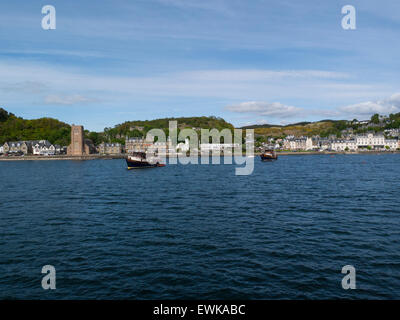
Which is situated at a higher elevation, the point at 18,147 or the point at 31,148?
the point at 18,147

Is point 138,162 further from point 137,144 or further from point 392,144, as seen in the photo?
point 392,144

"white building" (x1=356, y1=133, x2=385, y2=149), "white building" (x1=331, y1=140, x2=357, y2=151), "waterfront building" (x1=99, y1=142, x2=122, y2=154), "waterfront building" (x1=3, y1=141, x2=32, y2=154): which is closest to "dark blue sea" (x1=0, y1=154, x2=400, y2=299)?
"waterfront building" (x1=99, y1=142, x2=122, y2=154)

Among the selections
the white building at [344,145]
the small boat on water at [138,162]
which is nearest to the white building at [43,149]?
the small boat on water at [138,162]

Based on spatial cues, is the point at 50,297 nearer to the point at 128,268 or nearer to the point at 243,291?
the point at 128,268

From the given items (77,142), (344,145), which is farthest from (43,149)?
(344,145)

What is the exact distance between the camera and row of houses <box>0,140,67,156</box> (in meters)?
162

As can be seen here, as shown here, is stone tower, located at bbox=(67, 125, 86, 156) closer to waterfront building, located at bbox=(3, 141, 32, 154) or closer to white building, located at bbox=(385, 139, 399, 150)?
waterfront building, located at bbox=(3, 141, 32, 154)

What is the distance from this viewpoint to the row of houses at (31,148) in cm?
16188

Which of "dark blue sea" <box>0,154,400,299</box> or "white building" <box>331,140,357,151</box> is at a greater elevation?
"white building" <box>331,140,357,151</box>

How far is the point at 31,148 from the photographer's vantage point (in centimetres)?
16500

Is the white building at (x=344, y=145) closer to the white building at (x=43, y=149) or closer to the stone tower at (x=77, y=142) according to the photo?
the stone tower at (x=77, y=142)

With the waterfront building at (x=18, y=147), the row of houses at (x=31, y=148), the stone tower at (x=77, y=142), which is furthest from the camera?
the waterfront building at (x=18, y=147)

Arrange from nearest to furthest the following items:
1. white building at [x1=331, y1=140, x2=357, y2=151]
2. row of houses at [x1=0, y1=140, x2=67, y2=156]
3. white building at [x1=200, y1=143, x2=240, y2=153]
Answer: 1. row of houses at [x1=0, y1=140, x2=67, y2=156]
2. white building at [x1=200, y1=143, x2=240, y2=153]
3. white building at [x1=331, y1=140, x2=357, y2=151]
